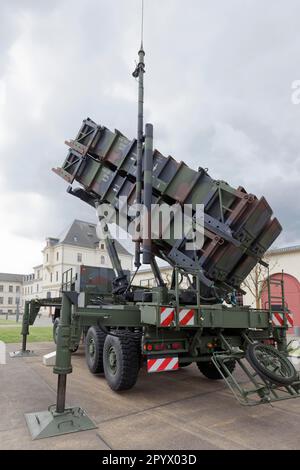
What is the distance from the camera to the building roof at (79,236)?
174ft

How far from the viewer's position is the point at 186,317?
17.6 feet

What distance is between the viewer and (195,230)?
6.37m

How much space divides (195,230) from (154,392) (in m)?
2.88

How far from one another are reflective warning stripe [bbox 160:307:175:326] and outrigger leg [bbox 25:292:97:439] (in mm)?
1300

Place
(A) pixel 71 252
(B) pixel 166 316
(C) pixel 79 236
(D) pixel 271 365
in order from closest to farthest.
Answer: (D) pixel 271 365, (B) pixel 166 316, (A) pixel 71 252, (C) pixel 79 236

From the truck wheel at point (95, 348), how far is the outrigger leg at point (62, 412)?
230 centimetres

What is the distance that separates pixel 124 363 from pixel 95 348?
1.65m

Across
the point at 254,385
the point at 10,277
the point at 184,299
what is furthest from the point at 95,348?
the point at 10,277

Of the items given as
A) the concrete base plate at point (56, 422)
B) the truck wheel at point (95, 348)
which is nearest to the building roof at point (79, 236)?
the truck wheel at point (95, 348)

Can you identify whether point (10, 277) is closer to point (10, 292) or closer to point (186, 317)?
point (10, 292)

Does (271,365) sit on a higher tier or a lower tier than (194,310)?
lower

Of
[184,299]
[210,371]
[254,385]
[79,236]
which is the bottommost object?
[210,371]
